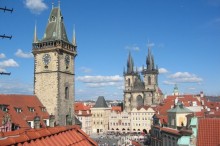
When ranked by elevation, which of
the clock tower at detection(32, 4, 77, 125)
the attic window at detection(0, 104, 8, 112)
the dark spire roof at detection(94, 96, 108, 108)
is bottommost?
the dark spire roof at detection(94, 96, 108, 108)

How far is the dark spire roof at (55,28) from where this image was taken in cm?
4846

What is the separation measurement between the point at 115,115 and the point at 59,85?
68356 mm

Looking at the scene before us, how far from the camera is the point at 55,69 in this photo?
46562 millimetres

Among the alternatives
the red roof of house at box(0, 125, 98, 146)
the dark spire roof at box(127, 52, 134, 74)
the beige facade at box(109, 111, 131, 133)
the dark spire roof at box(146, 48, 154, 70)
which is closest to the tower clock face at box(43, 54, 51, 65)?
the red roof of house at box(0, 125, 98, 146)

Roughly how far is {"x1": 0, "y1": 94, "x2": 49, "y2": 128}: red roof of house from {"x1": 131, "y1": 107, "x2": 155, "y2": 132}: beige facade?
213ft

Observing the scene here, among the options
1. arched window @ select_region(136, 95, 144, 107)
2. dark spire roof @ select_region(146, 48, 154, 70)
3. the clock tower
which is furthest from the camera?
dark spire roof @ select_region(146, 48, 154, 70)

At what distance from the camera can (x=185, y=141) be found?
94.6 ft

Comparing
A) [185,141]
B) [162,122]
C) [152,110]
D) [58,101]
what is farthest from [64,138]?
[152,110]

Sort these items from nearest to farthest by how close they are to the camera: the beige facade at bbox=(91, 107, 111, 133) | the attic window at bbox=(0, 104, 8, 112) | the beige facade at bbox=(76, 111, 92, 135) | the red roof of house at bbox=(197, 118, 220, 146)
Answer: the red roof of house at bbox=(197, 118, 220, 146) < the attic window at bbox=(0, 104, 8, 112) < the beige facade at bbox=(76, 111, 92, 135) < the beige facade at bbox=(91, 107, 111, 133)

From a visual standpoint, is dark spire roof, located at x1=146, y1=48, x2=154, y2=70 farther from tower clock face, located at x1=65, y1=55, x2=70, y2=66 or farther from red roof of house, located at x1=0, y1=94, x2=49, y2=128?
red roof of house, located at x1=0, y1=94, x2=49, y2=128

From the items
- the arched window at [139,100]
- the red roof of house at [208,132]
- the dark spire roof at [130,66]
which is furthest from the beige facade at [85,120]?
the red roof of house at [208,132]

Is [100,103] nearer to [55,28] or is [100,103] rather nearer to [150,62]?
[150,62]

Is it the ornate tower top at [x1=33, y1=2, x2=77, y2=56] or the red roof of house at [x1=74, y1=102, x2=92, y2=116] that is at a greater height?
the ornate tower top at [x1=33, y1=2, x2=77, y2=56]

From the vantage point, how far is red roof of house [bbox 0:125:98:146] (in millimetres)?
8697
